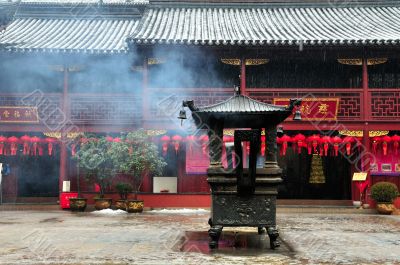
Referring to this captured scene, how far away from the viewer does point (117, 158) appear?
14898mm

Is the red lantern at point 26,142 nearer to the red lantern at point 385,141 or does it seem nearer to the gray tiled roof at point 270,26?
the gray tiled roof at point 270,26

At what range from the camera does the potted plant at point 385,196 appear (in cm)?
1534

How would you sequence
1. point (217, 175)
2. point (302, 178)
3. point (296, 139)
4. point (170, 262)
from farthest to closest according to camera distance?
point (302, 178)
point (296, 139)
point (217, 175)
point (170, 262)

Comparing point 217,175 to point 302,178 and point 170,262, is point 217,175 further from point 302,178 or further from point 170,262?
point 302,178

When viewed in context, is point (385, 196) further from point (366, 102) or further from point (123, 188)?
point (123, 188)

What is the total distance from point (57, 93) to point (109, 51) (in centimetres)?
246

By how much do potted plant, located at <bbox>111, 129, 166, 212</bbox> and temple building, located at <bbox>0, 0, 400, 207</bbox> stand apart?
1.12m

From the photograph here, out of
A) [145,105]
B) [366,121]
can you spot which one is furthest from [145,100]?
[366,121]

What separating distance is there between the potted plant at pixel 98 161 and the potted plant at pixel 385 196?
8787 millimetres

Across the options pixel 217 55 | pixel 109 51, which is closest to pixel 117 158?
pixel 109 51

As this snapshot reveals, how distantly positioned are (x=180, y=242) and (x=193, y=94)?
8910mm

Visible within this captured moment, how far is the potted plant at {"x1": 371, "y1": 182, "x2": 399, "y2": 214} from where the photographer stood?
15.3 metres

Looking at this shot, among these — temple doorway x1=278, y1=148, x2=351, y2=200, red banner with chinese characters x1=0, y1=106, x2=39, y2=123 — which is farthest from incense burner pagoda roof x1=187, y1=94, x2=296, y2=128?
temple doorway x1=278, y1=148, x2=351, y2=200

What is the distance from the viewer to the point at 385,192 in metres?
15.3
